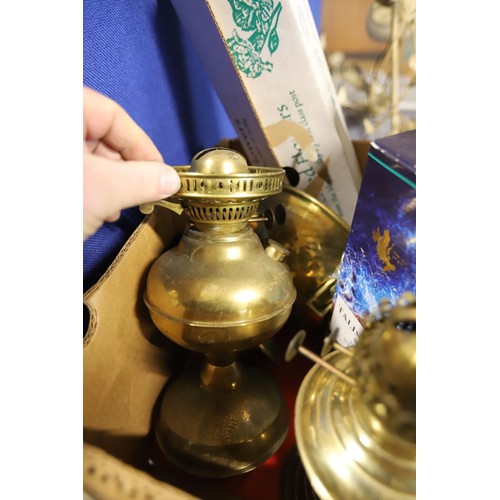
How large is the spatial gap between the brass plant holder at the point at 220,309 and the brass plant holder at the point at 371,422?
136 millimetres

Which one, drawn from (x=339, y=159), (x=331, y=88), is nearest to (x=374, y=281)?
(x=339, y=159)

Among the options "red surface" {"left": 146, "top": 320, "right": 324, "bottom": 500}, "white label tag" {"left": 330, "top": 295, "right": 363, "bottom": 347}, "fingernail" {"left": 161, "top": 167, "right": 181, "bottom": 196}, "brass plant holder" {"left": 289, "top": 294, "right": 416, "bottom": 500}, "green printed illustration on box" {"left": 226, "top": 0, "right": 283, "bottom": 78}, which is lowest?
"red surface" {"left": 146, "top": 320, "right": 324, "bottom": 500}

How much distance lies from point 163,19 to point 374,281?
2.14ft

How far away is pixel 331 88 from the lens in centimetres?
81

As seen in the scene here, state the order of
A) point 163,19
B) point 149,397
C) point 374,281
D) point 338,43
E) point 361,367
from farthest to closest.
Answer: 1. point 338,43
2. point 163,19
3. point 149,397
4. point 374,281
5. point 361,367

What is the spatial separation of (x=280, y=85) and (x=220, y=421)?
57 cm

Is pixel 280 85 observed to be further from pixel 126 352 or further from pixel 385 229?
pixel 126 352

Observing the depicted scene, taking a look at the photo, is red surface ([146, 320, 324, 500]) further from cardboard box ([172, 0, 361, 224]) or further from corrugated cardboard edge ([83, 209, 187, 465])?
cardboard box ([172, 0, 361, 224])

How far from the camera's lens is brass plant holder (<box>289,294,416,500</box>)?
30 cm

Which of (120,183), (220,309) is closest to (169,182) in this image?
(120,183)

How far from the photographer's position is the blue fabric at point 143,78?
56cm

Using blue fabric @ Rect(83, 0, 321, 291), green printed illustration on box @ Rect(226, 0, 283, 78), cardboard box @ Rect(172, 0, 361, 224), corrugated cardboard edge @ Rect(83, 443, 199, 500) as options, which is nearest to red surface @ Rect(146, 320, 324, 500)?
corrugated cardboard edge @ Rect(83, 443, 199, 500)

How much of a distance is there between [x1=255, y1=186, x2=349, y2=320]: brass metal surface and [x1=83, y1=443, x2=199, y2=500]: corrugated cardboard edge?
0.41 metres
